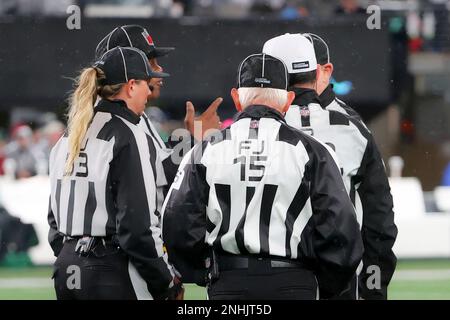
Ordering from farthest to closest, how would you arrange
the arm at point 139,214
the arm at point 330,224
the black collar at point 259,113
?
the arm at point 139,214 < the black collar at point 259,113 < the arm at point 330,224

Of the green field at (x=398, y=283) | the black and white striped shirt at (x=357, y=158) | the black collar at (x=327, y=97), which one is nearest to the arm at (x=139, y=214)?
the black and white striped shirt at (x=357, y=158)

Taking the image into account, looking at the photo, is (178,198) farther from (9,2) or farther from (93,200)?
(9,2)

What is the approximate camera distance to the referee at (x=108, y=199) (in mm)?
4926

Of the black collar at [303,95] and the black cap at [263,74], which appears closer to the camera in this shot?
the black cap at [263,74]

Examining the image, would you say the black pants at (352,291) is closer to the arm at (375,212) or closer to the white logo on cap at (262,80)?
the arm at (375,212)

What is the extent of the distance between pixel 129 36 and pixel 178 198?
1400 millimetres

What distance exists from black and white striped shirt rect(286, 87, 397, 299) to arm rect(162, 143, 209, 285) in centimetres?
91

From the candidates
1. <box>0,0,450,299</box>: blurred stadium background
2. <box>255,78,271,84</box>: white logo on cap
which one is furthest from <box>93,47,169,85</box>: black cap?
<box>0,0,450,299</box>: blurred stadium background

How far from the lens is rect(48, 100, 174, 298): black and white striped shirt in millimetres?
4898

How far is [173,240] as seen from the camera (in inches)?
182

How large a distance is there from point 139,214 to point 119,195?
13 cm

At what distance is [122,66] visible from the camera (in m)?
5.10

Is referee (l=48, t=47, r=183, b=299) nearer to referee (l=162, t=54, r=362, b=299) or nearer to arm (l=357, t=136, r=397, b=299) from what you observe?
referee (l=162, t=54, r=362, b=299)
